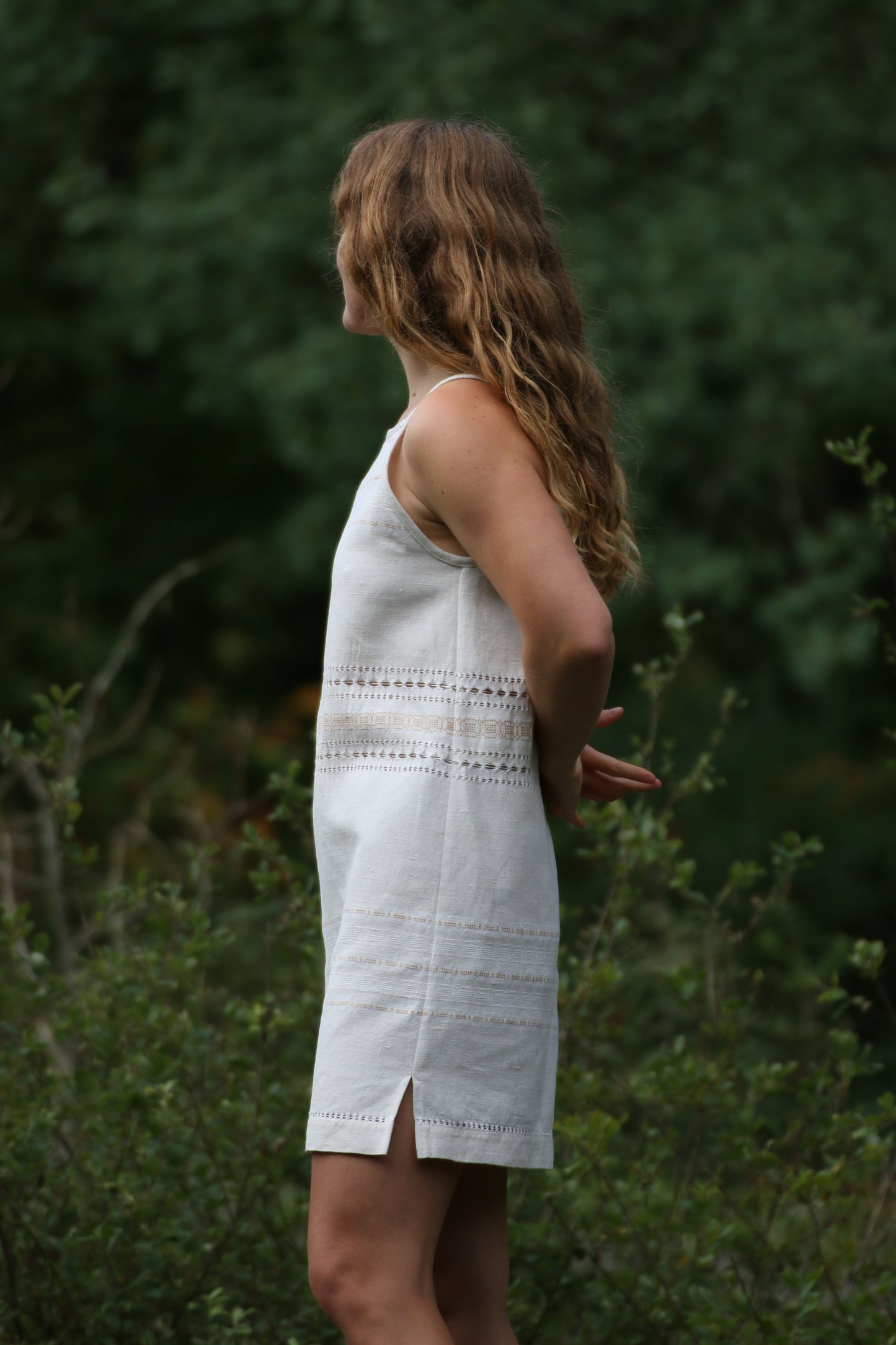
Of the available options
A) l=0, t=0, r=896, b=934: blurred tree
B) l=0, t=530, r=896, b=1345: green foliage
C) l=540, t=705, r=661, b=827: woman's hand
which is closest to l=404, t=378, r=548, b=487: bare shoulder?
l=540, t=705, r=661, b=827: woman's hand

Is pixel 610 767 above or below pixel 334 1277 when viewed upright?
above

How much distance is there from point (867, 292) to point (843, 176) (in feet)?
2.14

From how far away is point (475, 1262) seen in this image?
1.84 meters

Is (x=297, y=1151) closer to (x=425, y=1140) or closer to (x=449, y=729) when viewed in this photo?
(x=425, y=1140)

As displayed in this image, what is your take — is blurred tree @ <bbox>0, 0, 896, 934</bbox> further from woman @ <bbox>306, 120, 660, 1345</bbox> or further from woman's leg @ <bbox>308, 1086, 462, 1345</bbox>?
woman's leg @ <bbox>308, 1086, 462, 1345</bbox>

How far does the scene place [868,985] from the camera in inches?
262

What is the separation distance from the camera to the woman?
5.31ft

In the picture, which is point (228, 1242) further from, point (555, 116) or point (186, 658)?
point (186, 658)

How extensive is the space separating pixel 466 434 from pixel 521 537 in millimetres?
138

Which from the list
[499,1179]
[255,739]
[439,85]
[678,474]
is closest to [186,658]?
[255,739]

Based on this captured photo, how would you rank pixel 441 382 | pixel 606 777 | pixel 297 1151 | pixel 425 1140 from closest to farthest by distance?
1. pixel 425 1140
2. pixel 441 382
3. pixel 606 777
4. pixel 297 1151

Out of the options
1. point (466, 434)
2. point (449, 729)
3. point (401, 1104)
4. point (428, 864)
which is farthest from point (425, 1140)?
point (466, 434)

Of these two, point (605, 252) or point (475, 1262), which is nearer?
point (475, 1262)

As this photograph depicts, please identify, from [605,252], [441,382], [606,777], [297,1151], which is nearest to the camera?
[441,382]
